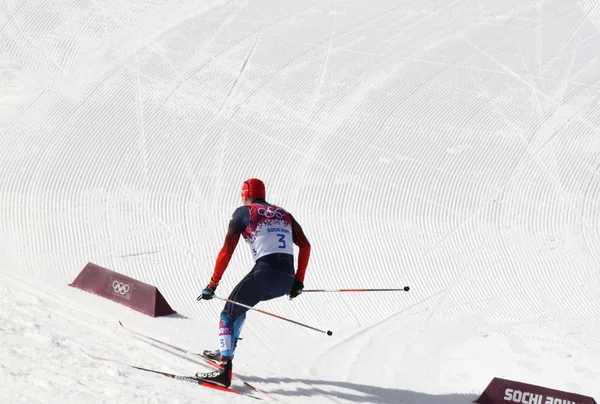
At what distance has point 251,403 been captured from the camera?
4.52 m

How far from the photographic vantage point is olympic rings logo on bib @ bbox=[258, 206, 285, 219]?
4.84 metres

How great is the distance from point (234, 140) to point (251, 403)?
18.2 ft

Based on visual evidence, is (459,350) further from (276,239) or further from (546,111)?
(546,111)

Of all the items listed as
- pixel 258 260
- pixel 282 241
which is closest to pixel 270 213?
pixel 282 241

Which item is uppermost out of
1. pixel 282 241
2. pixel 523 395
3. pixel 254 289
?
pixel 282 241

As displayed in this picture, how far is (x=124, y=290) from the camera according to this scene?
6.05 meters

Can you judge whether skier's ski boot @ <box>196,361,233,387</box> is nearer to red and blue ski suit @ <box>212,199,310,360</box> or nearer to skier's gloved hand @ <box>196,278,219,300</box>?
red and blue ski suit @ <box>212,199,310,360</box>

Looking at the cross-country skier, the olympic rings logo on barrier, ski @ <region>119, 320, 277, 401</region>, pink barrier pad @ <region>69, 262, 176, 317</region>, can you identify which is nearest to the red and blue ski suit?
the cross-country skier

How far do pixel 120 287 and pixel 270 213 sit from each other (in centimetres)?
176

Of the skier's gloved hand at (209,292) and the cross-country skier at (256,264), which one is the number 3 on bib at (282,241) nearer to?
the cross-country skier at (256,264)

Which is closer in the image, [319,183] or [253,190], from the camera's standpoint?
[253,190]

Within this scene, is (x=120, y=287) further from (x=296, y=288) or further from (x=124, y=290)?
(x=296, y=288)

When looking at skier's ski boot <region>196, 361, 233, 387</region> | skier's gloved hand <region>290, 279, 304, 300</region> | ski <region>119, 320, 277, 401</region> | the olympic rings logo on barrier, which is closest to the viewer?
skier's ski boot <region>196, 361, 233, 387</region>

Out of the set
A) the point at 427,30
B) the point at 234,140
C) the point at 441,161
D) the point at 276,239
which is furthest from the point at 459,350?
the point at 427,30
